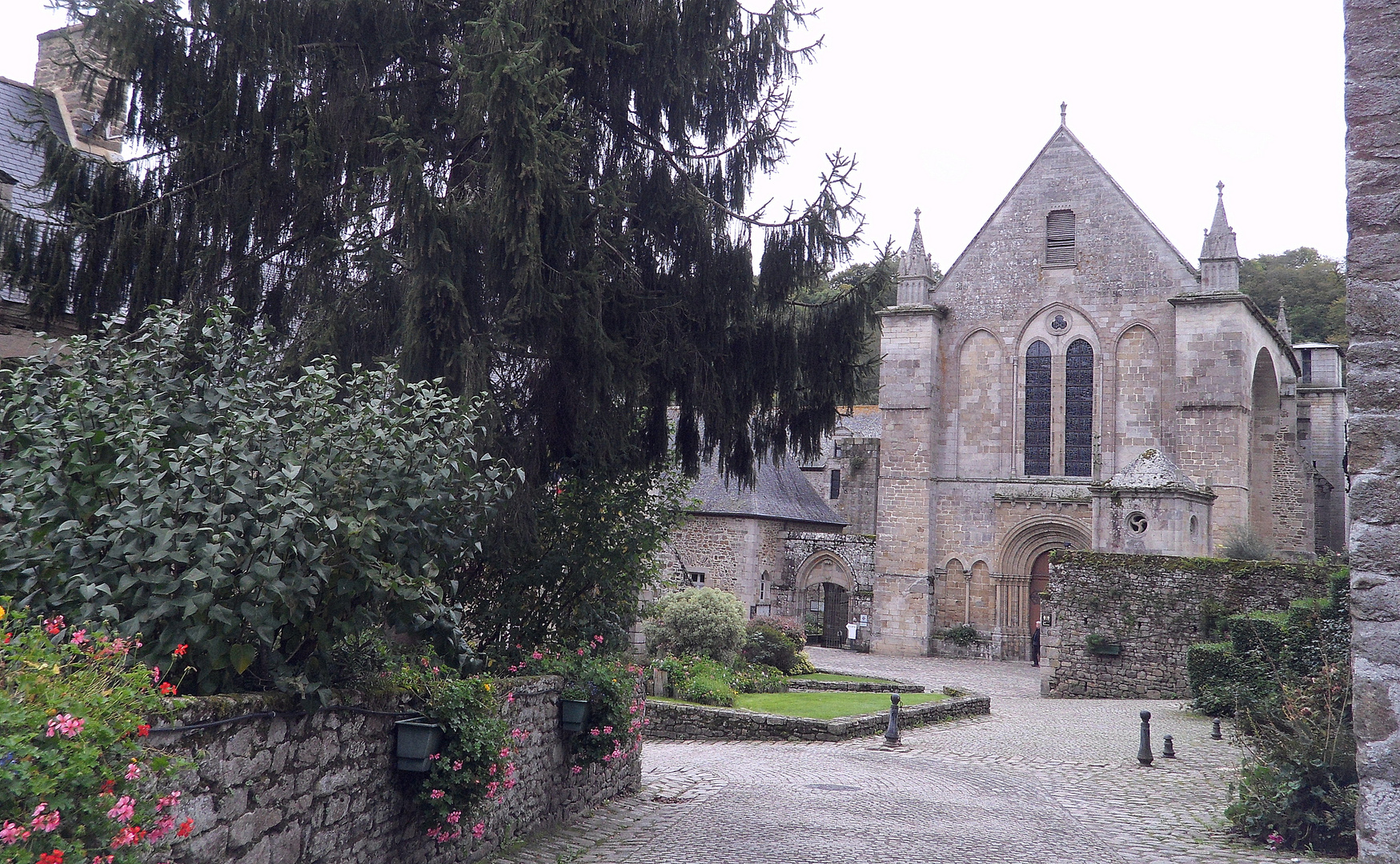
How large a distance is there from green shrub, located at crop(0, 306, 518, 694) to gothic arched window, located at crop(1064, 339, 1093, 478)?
24.9 metres

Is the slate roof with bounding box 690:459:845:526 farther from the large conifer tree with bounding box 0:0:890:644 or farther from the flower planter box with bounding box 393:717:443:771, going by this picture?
the flower planter box with bounding box 393:717:443:771

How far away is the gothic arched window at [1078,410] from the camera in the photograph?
27.8 m

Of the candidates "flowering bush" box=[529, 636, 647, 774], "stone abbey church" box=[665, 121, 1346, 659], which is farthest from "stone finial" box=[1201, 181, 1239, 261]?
"flowering bush" box=[529, 636, 647, 774]

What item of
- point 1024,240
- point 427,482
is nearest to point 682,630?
point 427,482

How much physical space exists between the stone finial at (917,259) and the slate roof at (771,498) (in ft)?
23.1

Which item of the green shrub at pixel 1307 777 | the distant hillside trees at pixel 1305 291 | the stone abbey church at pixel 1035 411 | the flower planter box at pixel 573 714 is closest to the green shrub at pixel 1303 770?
the green shrub at pixel 1307 777

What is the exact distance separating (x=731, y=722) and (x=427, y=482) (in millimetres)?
9833

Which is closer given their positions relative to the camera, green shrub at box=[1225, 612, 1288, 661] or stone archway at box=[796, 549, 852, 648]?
green shrub at box=[1225, 612, 1288, 661]

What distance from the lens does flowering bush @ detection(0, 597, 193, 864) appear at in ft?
9.25

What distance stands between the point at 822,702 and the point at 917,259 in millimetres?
17111

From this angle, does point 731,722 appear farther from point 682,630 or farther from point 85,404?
point 85,404

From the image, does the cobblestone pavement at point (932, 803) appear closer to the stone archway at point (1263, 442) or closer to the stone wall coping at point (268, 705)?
the stone wall coping at point (268, 705)

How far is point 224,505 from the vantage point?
4336 millimetres

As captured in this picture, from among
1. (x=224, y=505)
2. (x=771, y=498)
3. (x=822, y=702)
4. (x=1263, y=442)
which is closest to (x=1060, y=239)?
(x=1263, y=442)
